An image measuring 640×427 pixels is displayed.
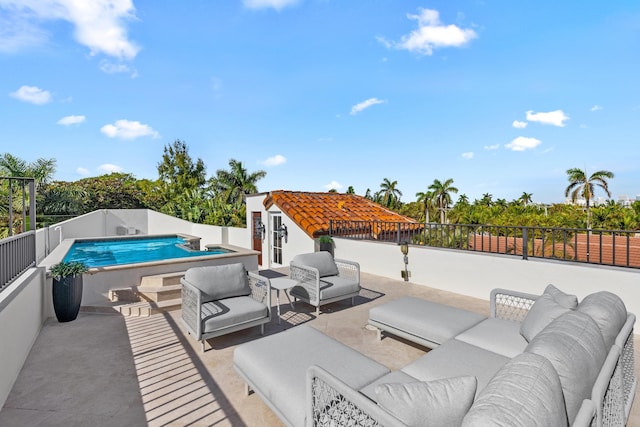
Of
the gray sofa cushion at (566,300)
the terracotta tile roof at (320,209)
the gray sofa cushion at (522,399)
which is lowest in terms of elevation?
the gray sofa cushion at (566,300)

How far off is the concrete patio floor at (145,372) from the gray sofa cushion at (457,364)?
1.08 metres

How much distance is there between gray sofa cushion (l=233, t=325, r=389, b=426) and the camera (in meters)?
2.73

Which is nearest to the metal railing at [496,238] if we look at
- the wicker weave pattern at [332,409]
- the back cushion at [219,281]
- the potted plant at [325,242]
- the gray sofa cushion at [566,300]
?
the potted plant at [325,242]

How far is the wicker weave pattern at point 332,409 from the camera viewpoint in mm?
2184

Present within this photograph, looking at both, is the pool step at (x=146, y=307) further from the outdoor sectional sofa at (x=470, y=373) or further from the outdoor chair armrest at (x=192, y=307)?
the outdoor sectional sofa at (x=470, y=373)

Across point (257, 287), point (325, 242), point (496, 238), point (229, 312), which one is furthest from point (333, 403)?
point (325, 242)

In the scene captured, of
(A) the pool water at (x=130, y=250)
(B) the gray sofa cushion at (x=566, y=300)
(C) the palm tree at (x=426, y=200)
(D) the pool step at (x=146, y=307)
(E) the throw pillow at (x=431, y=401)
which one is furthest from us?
(C) the palm tree at (x=426, y=200)

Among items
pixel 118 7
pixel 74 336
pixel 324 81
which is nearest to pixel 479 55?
pixel 324 81

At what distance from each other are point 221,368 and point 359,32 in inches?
489

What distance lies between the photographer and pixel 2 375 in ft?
11.3

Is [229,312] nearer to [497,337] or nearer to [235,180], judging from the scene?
[497,337]

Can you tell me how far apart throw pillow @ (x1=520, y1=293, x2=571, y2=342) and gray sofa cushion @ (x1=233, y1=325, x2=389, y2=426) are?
1.76 meters

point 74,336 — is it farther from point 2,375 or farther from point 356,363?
point 356,363

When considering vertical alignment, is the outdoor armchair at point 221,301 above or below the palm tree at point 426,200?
below
